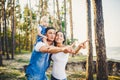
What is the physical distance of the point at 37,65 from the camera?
335 cm

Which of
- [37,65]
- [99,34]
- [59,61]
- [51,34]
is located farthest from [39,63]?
[99,34]

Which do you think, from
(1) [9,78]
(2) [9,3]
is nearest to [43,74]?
(1) [9,78]

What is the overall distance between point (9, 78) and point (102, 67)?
18.6 feet

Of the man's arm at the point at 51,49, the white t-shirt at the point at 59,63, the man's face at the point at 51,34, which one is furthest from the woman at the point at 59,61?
the man's arm at the point at 51,49

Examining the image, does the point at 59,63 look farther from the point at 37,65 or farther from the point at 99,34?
the point at 99,34

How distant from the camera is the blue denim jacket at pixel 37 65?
3326 millimetres

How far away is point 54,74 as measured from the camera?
Answer: 3693 millimetres

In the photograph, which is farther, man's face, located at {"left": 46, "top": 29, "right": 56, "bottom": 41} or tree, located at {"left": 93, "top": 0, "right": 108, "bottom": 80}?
tree, located at {"left": 93, "top": 0, "right": 108, "bottom": 80}

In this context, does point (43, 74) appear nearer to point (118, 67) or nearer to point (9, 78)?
point (9, 78)

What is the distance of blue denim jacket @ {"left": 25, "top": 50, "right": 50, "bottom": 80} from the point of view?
10.9 ft

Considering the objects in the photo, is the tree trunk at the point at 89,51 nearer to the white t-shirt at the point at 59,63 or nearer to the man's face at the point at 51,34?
the white t-shirt at the point at 59,63

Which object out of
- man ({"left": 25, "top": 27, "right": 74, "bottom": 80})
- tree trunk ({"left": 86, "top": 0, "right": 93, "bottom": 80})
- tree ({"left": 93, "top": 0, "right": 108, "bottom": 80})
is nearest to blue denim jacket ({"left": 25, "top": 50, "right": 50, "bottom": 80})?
man ({"left": 25, "top": 27, "right": 74, "bottom": 80})

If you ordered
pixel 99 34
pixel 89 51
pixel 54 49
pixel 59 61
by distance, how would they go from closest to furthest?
1. pixel 54 49
2. pixel 59 61
3. pixel 99 34
4. pixel 89 51

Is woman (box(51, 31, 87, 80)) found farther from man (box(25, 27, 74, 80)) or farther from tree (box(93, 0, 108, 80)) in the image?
tree (box(93, 0, 108, 80))
